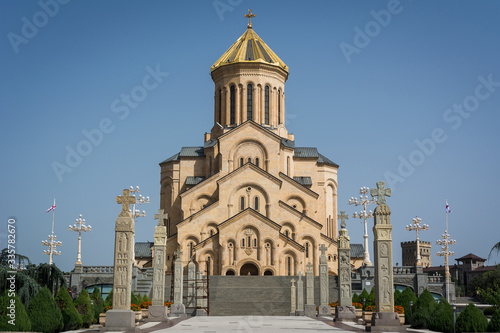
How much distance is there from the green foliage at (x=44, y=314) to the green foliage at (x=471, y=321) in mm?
11076

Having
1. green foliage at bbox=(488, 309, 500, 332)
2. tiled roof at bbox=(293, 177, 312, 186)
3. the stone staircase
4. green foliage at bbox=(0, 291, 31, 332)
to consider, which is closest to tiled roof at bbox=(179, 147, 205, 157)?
tiled roof at bbox=(293, 177, 312, 186)

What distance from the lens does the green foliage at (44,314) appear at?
54.2 feet

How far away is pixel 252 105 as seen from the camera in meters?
55.1

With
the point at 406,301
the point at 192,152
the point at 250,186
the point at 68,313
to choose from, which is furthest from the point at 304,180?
the point at 68,313

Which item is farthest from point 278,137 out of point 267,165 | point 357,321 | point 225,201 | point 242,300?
point 357,321

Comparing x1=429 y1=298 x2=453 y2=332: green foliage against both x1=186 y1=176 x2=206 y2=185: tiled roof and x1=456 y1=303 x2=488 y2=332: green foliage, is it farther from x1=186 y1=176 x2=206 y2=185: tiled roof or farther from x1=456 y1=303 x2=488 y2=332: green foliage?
x1=186 y1=176 x2=206 y2=185: tiled roof

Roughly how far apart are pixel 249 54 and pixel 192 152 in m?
10.3

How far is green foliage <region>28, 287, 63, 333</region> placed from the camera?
54.2 feet

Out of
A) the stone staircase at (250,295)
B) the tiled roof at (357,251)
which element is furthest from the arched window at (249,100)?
the stone staircase at (250,295)

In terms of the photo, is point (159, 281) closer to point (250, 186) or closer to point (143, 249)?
point (250, 186)

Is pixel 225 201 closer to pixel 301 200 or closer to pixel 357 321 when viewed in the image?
pixel 301 200

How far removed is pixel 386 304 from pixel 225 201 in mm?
32845

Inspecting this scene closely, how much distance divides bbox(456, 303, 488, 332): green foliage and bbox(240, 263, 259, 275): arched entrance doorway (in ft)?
101

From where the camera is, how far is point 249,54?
56281mm
